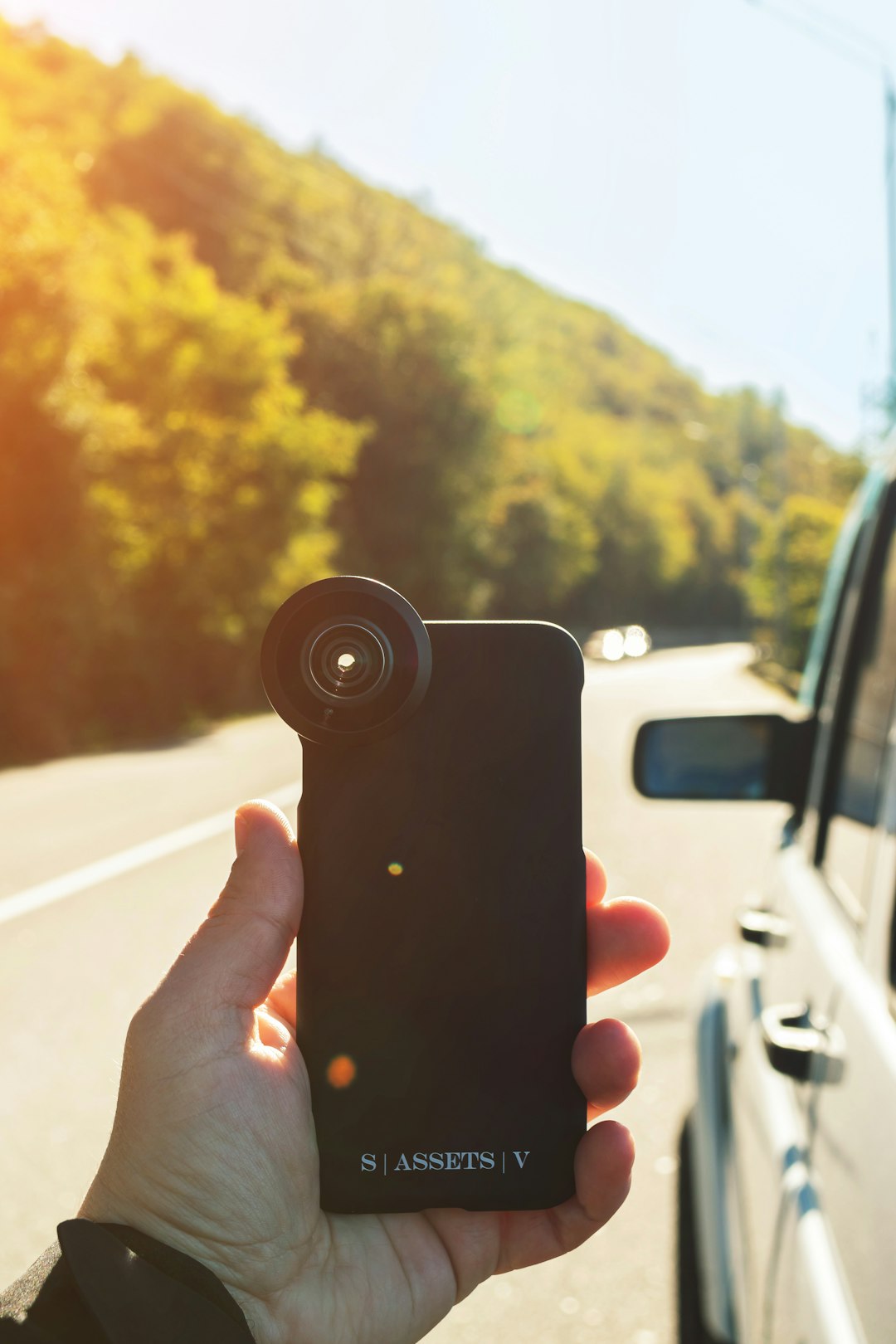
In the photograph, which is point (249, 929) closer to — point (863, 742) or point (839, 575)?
point (863, 742)

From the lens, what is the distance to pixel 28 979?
5773 millimetres

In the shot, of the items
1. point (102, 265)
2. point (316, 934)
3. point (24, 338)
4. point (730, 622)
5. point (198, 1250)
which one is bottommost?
point (730, 622)

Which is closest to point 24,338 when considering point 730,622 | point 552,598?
point 552,598

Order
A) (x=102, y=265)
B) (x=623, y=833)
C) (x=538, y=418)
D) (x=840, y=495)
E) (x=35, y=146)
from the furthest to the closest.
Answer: (x=538, y=418) → (x=840, y=495) → (x=102, y=265) → (x=35, y=146) → (x=623, y=833)

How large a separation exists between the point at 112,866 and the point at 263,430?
1508cm

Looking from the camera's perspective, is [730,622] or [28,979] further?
[730,622]

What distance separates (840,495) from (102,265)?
2544 centimetres

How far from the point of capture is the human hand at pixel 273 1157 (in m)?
1.29

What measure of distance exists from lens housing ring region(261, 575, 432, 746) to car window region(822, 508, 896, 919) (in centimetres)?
94

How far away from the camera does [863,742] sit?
7.33 ft

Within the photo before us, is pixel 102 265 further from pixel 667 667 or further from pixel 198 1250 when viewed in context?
pixel 667 667

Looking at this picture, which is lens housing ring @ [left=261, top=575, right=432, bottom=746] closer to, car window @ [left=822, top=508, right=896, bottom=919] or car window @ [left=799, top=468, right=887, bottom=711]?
car window @ [left=822, top=508, right=896, bottom=919]

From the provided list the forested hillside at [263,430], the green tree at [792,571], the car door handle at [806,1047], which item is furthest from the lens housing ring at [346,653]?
the green tree at [792,571]

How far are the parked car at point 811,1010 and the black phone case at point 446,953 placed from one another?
0.39 meters
